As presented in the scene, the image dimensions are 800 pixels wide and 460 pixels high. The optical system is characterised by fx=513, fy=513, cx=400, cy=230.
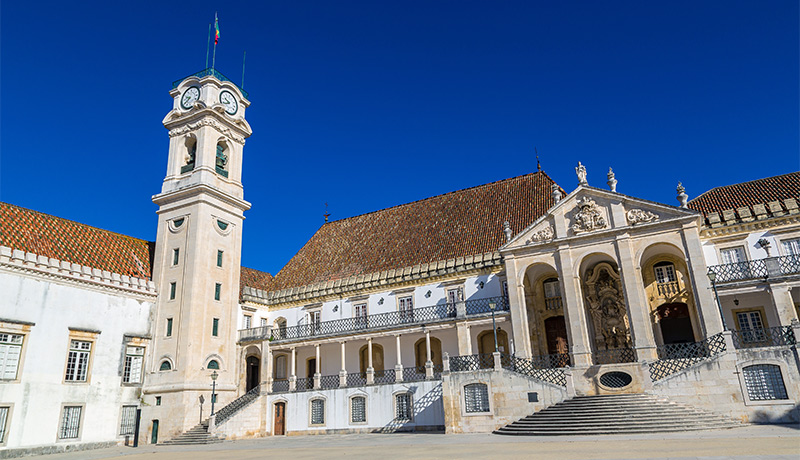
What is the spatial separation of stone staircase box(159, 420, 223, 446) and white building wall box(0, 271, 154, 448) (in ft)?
9.78

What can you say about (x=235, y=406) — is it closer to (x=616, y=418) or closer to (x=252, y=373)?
(x=252, y=373)

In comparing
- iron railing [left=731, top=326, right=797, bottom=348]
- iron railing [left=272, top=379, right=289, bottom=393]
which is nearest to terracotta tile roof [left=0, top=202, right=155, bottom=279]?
iron railing [left=272, top=379, right=289, bottom=393]

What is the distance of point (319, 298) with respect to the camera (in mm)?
31047

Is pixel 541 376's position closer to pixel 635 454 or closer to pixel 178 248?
pixel 635 454

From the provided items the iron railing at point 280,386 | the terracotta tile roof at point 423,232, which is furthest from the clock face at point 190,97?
the iron railing at point 280,386

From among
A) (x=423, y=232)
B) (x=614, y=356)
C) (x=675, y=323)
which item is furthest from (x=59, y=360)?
(x=675, y=323)

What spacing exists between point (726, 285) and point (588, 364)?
21.1ft

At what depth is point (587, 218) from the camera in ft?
74.6

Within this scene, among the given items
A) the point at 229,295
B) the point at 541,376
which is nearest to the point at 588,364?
the point at 541,376

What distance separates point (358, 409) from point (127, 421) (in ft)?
37.9

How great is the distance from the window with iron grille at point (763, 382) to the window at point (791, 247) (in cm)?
639

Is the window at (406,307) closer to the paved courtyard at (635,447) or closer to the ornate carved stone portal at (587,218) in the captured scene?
the ornate carved stone portal at (587,218)

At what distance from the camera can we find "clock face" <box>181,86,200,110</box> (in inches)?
1231

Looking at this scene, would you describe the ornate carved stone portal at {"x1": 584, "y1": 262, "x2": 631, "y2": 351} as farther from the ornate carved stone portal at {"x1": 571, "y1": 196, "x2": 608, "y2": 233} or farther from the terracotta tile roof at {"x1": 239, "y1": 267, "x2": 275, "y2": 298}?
the terracotta tile roof at {"x1": 239, "y1": 267, "x2": 275, "y2": 298}
